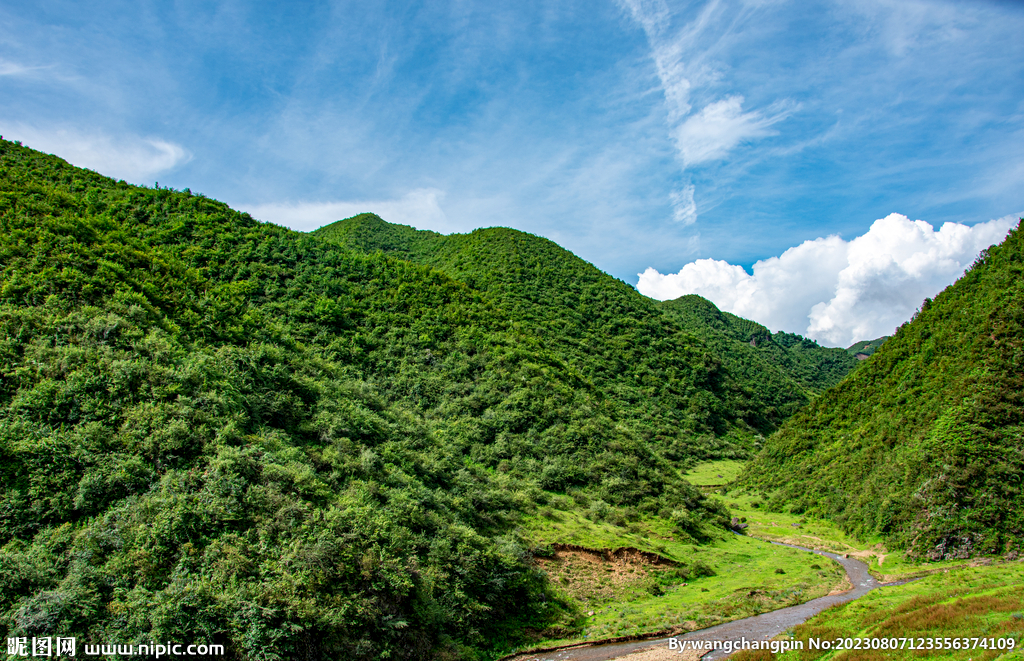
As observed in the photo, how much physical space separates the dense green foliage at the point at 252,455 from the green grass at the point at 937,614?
36.6ft

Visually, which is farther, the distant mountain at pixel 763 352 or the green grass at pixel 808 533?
the distant mountain at pixel 763 352

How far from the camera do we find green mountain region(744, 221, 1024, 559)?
93.2 ft

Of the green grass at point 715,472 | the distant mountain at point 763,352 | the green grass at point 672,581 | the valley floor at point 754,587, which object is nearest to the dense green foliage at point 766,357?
the distant mountain at point 763,352

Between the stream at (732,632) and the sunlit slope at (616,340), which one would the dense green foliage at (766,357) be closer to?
the sunlit slope at (616,340)

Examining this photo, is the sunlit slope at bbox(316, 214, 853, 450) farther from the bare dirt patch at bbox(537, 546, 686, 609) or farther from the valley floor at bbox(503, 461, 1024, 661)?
the bare dirt patch at bbox(537, 546, 686, 609)

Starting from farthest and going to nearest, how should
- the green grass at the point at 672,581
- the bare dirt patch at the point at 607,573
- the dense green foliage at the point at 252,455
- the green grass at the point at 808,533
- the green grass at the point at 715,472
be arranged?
the green grass at the point at 715,472 → the green grass at the point at 808,533 → the bare dirt patch at the point at 607,573 → the green grass at the point at 672,581 → the dense green foliage at the point at 252,455

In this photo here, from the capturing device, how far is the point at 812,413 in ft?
185

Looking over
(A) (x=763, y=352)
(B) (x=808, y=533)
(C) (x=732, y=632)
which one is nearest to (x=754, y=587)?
(C) (x=732, y=632)

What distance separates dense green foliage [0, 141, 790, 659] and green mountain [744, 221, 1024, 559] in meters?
11.8

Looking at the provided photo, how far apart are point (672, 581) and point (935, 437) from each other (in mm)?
22048

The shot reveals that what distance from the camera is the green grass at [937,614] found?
42.5ft

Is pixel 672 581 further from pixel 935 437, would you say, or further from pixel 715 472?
pixel 715 472

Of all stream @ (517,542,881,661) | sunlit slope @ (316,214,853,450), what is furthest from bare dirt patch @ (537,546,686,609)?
sunlit slope @ (316,214,853,450)

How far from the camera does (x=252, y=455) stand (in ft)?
60.6
